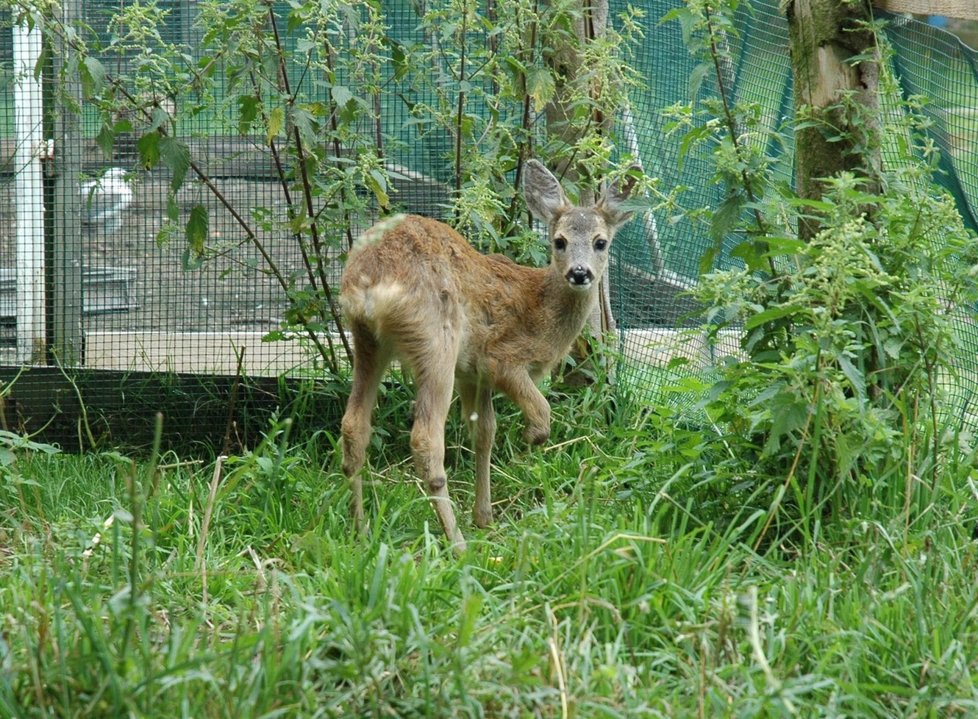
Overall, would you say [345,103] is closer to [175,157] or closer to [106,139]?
[175,157]

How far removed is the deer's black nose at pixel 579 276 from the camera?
19.7 feet

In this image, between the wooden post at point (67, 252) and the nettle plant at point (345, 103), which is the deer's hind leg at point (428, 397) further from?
the wooden post at point (67, 252)

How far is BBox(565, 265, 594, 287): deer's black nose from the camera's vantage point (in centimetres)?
600

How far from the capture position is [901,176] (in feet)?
16.7

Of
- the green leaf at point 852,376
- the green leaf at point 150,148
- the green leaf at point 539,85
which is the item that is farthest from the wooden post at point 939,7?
the green leaf at point 150,148

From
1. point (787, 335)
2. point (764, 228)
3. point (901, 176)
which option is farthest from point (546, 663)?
point (901, 176)

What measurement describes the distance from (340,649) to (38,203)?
456 cm

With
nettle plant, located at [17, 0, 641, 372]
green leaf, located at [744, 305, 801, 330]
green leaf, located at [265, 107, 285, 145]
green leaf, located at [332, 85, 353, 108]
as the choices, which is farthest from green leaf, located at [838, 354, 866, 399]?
green leaf, located at [265, 107, 285, 145]

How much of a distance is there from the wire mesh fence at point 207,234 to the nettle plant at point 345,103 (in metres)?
0.04

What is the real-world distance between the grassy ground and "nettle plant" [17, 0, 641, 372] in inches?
64.4

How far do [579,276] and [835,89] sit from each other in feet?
4.90

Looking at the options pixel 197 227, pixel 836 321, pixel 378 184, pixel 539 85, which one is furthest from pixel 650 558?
pixel 197 227

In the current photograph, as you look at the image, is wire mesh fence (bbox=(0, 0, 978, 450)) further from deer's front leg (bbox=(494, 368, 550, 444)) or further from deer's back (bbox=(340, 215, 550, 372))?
deer's front leg (bbox=(494, 368, 550, 444))

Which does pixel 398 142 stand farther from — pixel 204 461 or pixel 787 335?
pixel 787 335
